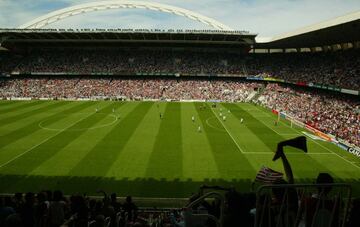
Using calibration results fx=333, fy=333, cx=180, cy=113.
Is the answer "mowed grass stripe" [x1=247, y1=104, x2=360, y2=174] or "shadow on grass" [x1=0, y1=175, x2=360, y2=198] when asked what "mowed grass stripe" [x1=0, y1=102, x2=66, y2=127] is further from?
"mowed grass stripe" [x1=247, y1=104, x2=360, y2=174]

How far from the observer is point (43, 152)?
2722 cm

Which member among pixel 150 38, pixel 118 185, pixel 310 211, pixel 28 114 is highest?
pixel 150 38

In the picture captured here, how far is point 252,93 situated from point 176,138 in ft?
129

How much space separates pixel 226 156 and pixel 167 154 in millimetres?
4814

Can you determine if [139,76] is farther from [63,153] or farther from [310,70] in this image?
[63,153]

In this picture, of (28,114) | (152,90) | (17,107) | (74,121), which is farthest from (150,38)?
(74,121)

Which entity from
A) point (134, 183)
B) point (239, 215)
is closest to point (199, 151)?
point (134, 183)

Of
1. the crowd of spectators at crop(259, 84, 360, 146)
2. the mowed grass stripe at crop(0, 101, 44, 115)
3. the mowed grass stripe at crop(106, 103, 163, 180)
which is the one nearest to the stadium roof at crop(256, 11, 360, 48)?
the crowd of spectators at crop(259, 84, 360, 146)

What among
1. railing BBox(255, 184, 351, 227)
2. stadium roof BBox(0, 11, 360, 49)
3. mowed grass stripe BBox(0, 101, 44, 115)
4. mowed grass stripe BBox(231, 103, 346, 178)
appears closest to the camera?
railing BBox(255, 184, 351, 227)

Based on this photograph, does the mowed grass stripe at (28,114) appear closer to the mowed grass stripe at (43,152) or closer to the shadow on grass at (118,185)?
the mowed grass stripe at (43,152)

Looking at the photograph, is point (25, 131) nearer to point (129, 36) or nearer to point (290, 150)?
point (290, 150)

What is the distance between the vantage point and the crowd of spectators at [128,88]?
67.1 metres

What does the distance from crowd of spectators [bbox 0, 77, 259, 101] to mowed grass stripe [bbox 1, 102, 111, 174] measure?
30.3 metres

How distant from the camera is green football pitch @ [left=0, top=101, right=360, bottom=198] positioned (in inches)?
834
